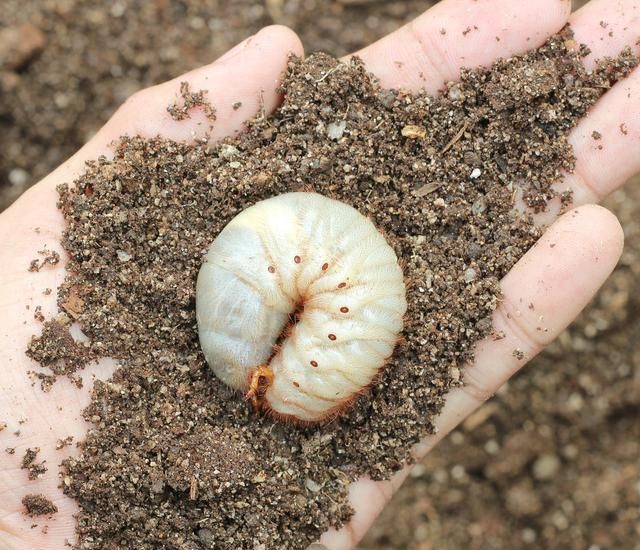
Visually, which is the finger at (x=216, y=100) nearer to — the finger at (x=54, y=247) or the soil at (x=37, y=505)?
the finger at (x=54, y=247)

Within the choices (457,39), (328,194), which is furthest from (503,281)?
(457,39)

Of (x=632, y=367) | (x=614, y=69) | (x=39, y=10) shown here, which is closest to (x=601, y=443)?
(x=632, y=367)

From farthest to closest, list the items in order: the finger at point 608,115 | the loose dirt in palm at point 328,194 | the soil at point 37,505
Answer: the finger at point 608,115 → the loose dirt in palm at point 328,194 → the soil at point 37,505

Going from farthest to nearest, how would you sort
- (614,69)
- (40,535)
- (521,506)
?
(521,506) < (614,69) < (40,535)

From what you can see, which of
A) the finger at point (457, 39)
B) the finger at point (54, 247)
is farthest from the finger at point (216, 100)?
the finger at point (457, 39)

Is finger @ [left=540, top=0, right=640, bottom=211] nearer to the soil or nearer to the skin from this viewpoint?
the skin

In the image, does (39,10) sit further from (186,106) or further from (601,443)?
(601,443)
